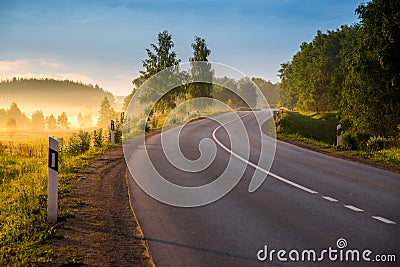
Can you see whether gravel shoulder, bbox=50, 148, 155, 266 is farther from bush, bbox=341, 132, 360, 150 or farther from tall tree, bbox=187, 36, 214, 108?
tall tree, bbox=187, 36, 214, 108

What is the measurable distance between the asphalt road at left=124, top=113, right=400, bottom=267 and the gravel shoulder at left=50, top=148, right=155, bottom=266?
21cm

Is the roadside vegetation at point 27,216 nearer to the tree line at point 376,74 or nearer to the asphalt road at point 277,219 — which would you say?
the asphalt road at point 277,219

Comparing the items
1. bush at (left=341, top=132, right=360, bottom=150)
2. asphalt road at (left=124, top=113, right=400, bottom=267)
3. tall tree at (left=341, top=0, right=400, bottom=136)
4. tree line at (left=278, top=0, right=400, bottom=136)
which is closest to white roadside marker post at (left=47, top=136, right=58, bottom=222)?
asphalt road at (left=124, top=113, right=400, bottom=267)

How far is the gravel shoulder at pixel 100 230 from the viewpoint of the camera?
4.75 m

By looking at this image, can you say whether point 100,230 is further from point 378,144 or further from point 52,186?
point 378,144

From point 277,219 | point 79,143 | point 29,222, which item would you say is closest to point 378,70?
point 79,143

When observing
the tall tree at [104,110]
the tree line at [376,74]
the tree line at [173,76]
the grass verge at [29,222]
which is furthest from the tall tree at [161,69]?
the tall tree at [104,110]

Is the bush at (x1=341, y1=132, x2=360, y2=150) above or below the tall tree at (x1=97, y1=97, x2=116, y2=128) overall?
below

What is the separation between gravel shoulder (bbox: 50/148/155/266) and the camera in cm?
475

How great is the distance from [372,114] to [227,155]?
87.4 ft

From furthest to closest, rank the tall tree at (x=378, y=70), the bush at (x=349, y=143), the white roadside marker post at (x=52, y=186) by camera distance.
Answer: the tall tree at (x=378, y=70)
the bush at (x=349, y=143)
the white roadside marker post at (x=52, y=186)

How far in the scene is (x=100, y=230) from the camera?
591 cm

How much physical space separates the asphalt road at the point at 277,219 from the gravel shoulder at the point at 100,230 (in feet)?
0.68

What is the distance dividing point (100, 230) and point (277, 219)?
2.73 m
